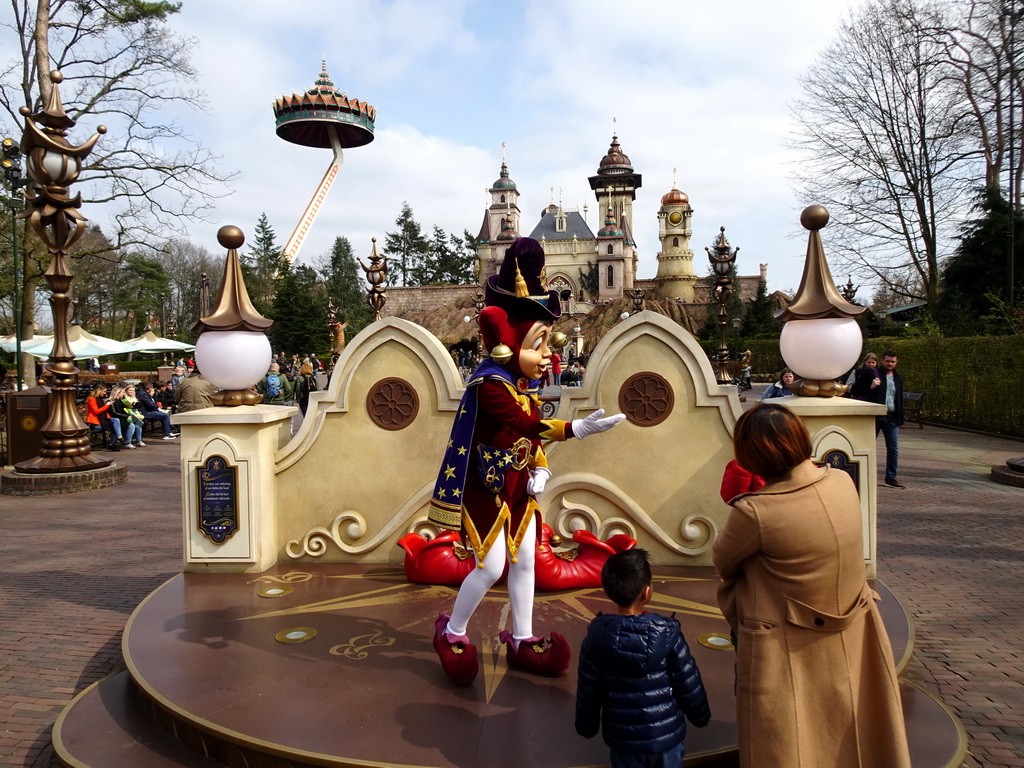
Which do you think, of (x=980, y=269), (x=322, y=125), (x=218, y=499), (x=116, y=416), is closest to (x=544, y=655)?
(x=218, y=499)

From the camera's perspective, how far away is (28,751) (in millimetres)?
3262

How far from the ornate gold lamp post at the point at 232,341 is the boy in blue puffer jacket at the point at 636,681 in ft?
11.1

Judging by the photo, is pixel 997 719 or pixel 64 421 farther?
pixel 64 421

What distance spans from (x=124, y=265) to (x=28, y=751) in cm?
5140

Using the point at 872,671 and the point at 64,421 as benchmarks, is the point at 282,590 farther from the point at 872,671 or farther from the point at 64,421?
the point at 64,421

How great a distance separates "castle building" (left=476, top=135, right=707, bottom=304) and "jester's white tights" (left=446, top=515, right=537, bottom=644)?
6162cm

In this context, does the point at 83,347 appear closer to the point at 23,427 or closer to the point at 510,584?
the point at 23,427

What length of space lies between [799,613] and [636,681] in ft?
1.84

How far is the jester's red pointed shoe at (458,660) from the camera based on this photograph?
127 inches

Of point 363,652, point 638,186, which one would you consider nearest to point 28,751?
point 363,652

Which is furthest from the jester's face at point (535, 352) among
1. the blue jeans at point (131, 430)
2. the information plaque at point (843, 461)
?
the blue jeans at point (131, 430)

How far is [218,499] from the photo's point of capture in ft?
16.2

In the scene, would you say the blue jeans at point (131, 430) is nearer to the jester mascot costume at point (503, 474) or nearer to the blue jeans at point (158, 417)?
the blue jeans at point (158, 417)

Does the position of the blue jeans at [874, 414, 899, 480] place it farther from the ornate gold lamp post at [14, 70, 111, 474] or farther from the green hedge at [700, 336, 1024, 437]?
the ornate gold lamp post at [14, 70, 111, 474]
